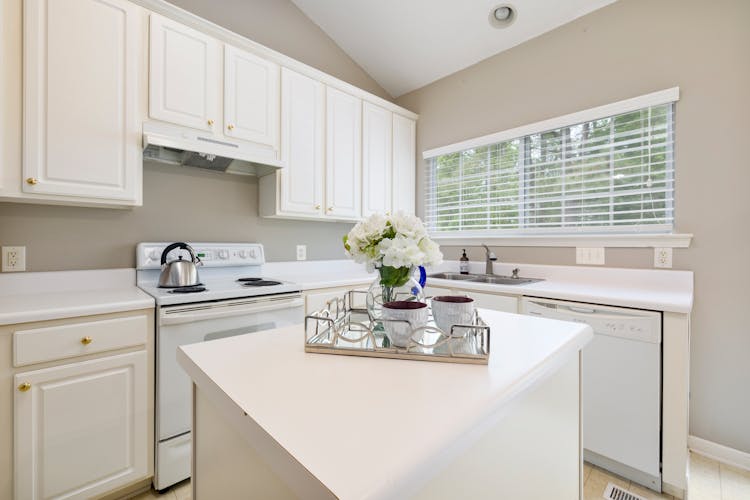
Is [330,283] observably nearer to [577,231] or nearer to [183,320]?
[183,320]

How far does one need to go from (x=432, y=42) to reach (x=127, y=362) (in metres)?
2.98

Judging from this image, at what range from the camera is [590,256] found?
232cm

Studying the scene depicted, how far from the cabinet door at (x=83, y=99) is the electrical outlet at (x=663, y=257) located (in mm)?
2888

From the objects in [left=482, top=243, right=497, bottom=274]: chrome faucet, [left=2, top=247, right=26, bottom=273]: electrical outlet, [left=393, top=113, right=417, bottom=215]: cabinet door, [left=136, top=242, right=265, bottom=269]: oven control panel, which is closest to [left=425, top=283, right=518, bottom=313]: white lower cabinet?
[left=482, top=243, right=497, bottom=274]: chrome faucet

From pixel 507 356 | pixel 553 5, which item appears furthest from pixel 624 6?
pixel 507 356

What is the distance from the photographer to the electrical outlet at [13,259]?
1.71 meters

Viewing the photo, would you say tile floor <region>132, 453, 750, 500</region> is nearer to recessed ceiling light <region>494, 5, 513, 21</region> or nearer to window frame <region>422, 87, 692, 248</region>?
window frame <region>422, 87, 692, 248</region>

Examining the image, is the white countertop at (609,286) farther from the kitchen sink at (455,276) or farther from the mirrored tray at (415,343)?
the mirrored tray at (415,343)

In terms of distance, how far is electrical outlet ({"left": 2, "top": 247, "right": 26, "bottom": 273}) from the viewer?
171 centimetres

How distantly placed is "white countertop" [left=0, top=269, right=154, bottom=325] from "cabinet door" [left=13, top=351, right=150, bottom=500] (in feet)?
0.69

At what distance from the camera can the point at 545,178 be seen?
262 centimetres

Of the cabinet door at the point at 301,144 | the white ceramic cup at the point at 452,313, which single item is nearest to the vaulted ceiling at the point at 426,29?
the cabinet door at the point at 301,144

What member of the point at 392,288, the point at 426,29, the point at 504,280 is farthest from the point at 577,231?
the point at 392,288

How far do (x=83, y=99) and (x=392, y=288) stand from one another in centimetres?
177
